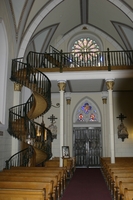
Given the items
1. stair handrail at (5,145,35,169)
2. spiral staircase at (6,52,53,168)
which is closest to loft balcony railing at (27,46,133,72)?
spiral staircase at (6,52,53,168)

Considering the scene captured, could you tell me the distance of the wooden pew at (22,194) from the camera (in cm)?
365

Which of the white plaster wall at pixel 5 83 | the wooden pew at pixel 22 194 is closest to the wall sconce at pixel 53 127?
the white plaster wall at pixel 5 83

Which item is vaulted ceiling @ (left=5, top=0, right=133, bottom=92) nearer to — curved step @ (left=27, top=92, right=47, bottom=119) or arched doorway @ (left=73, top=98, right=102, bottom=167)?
arched doorway @ (left=73, top=98, right=102, bottom=167)

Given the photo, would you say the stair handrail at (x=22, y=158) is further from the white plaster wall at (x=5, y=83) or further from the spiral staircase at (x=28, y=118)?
the white plaster wall at (x=5, y=83)

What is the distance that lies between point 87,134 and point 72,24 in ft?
25.4

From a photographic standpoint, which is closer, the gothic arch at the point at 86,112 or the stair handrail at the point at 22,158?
the stair handrail at the point at 22,158

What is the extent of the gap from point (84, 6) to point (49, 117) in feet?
25.1

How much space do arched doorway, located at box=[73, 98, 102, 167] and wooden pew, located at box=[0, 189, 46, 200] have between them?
11.3 meters

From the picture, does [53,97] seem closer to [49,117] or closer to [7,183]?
[49,117]

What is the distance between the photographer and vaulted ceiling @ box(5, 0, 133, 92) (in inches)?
438

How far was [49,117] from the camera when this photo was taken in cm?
1530

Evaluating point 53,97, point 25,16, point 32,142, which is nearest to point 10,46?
point 25,16

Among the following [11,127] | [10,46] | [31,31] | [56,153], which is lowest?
[56,153]

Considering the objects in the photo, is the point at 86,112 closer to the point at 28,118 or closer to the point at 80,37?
the point at 80,37
